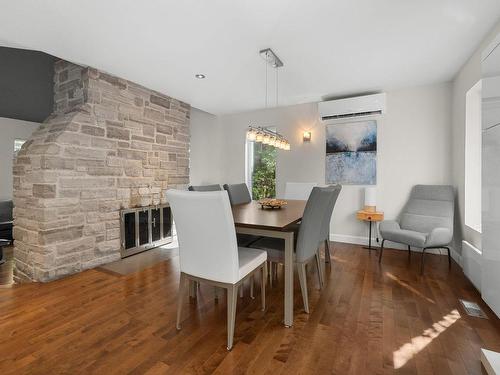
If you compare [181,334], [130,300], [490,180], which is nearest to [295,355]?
[181,334]

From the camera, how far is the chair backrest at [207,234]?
154 cm

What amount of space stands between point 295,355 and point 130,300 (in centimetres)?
152

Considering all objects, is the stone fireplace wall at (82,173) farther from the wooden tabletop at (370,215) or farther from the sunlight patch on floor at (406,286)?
the sunlight patch on floor at (406,286)

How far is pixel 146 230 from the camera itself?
376 cm

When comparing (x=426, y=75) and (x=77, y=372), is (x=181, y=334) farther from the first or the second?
(x=426, y=75)

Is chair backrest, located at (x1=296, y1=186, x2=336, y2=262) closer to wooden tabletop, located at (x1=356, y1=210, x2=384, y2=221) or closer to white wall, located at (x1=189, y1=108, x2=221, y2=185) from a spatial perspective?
wooden tabletop, located at (x1=356, y1=210, x2=384, y2=221)

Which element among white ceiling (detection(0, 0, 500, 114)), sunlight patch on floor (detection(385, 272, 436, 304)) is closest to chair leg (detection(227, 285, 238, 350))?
sunlight patch on floor (detection(385, 272, 436, 304))

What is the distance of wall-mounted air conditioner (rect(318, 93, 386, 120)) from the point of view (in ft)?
12.0

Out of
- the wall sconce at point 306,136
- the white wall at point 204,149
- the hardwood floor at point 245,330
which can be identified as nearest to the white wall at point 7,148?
the white wall at point 204,149

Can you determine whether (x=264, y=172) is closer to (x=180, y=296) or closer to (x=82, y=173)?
(x=82, y=173)

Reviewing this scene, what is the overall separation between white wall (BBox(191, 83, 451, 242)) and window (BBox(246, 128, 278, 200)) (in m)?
0.27

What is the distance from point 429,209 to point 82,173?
14.4 feet

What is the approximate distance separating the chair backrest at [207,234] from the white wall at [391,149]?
300cm

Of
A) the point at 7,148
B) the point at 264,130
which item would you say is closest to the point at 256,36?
the point at 264,130
